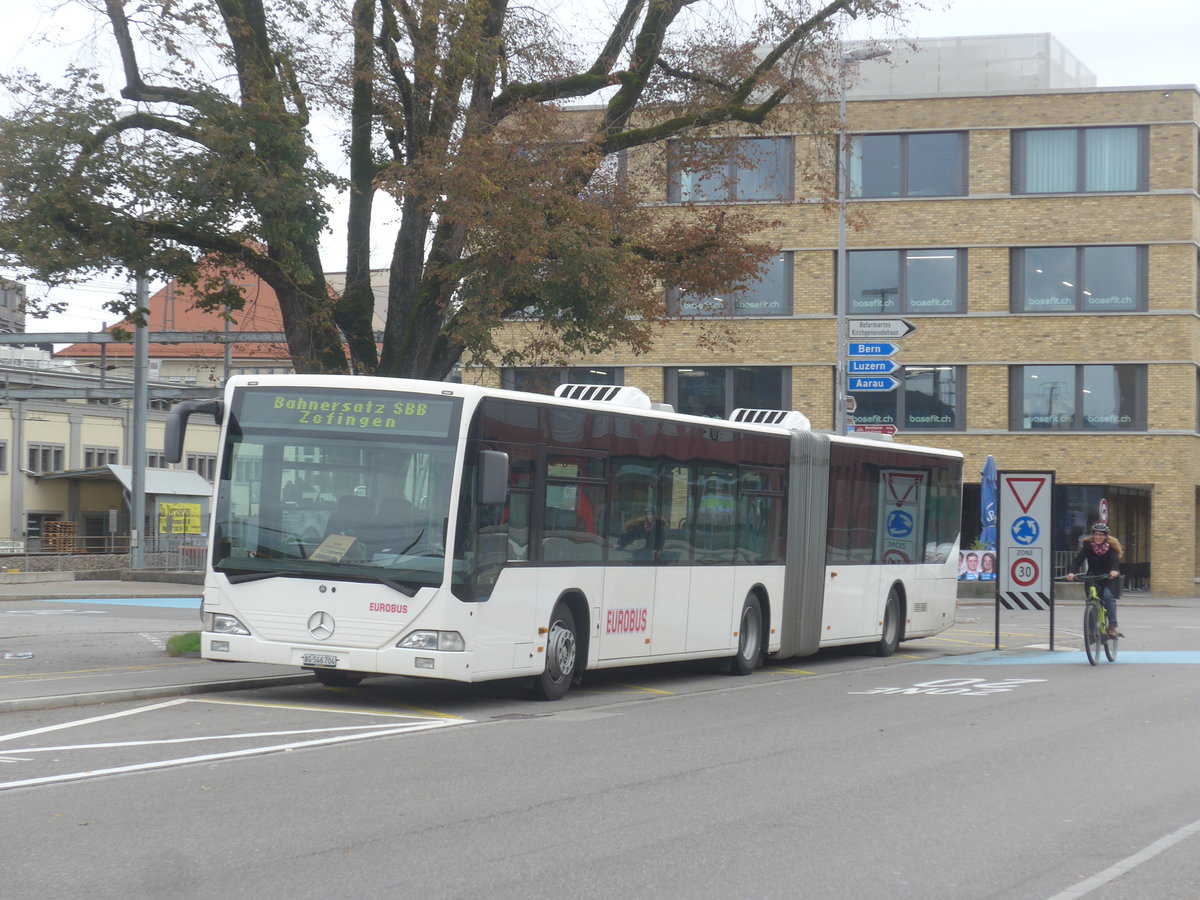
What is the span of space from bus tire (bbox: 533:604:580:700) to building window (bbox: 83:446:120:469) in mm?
57697

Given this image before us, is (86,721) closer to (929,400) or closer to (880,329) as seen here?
(880,329)

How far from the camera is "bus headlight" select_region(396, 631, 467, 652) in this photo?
1295 cm

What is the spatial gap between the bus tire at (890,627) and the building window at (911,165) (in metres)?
23.9

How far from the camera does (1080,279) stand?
A: 4372 centimetres

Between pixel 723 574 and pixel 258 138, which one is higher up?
pixel 258 138

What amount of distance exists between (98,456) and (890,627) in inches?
2149

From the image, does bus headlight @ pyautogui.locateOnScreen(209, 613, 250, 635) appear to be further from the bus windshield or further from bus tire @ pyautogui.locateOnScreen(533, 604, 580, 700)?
bus tire @ pyautogui.locateOnScreen(533, 604, 580, 700)

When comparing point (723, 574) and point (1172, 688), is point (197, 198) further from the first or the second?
point (1172, 688)

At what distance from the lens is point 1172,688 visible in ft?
54.5

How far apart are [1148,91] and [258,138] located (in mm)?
33358

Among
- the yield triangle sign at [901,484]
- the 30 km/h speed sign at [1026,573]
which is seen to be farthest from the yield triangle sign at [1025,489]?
the yield triangle sign at [901,484]

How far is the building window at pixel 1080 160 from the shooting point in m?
43.5

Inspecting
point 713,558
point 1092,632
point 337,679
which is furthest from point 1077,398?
point 337,679

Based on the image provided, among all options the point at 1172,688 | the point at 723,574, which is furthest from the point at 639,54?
the point at 1172,688
